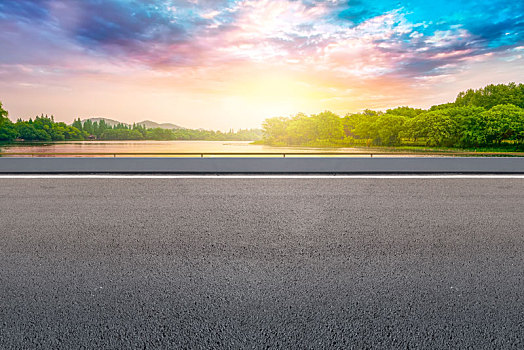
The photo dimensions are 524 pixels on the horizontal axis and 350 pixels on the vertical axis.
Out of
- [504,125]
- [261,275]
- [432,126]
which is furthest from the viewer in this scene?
[432,126]

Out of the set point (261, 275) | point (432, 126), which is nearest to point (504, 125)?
point (432, 126)

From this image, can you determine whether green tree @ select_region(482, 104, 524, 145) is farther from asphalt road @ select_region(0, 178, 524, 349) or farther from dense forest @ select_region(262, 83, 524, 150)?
asphalt road @ select_region(0, 178, 524, 349)

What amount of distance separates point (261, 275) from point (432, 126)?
9261 cm

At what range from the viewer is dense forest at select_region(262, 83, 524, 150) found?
77.5 m

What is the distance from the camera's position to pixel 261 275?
156 inches

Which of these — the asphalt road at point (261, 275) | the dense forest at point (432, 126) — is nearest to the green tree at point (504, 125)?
the dense forest at point (432, 126)

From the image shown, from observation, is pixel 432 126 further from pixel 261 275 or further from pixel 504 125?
pixel 261 275

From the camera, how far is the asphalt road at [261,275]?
281cm

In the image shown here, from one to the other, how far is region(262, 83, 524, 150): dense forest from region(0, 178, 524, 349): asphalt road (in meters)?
83.1

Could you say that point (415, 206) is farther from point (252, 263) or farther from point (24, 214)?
point (24, 214)

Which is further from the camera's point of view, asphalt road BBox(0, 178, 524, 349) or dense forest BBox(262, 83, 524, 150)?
dense forest BBox(262, 83, 524, 150)

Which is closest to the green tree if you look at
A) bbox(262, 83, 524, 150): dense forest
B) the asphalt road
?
bbox(262, 83, 524, 150): dense forest

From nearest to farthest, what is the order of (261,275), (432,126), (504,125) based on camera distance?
(261,275), (504,125), (432,126)

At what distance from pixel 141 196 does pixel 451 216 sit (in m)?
6.85
